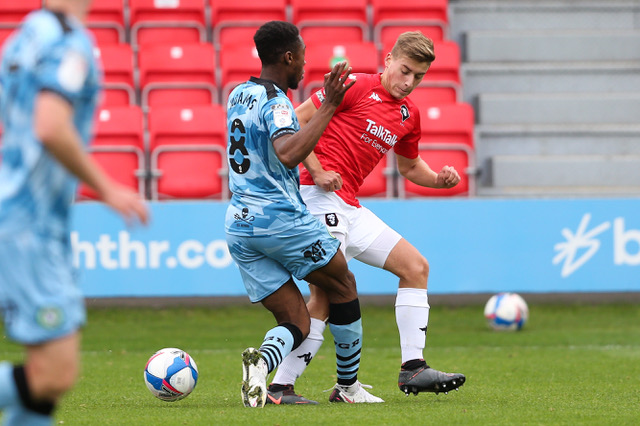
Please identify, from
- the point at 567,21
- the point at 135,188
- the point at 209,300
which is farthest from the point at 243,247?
the point at 567,21

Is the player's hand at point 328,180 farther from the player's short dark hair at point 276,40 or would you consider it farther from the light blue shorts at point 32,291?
the light blue shorts at point 32,291

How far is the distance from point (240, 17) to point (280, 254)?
9476 millimetres

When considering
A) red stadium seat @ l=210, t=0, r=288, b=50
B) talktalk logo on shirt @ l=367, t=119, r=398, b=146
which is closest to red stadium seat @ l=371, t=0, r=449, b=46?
red stadium seat @ l=210, t=0, r=288, b=50

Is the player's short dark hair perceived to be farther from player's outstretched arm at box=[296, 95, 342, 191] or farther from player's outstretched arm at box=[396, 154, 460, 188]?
player's outstretched arm at box=[396, 154, 460, 188]

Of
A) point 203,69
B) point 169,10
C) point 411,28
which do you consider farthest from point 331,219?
point 169,10

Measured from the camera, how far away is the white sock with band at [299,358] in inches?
223

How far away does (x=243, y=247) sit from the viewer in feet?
17.3

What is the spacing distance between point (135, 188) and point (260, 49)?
686 cm

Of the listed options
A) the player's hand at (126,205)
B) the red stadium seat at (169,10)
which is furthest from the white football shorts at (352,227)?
the red stadium seat at (169,10)

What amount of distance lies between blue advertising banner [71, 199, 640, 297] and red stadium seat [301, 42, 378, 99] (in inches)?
107

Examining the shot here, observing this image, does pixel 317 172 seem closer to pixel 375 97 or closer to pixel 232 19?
pixel 375 97

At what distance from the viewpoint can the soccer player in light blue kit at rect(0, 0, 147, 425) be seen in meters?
2.98

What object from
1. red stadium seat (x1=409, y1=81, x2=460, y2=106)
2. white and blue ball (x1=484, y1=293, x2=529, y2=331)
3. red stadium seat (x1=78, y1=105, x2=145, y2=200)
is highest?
red stadium seat (x1=409, y1=81, x2=460, y2=106)

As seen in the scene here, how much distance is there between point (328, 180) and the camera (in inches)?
218
